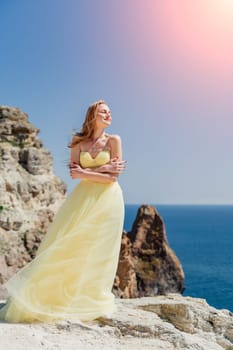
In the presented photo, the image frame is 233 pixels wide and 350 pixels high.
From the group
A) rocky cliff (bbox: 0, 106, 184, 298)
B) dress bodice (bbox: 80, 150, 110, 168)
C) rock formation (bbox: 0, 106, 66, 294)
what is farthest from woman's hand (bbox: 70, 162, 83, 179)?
rock formation (bbox: 0, 106, 66, 294)

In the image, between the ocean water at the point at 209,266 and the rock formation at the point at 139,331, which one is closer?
the rock formation at the point at 139,331

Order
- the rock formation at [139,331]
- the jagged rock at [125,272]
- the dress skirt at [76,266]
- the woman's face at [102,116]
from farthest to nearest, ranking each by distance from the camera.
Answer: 1. the jagged rock at [125,272]
2. the woman's face at [102,116]
3. the dress skirt at [76,266]
4. the rock formation at [139,331]

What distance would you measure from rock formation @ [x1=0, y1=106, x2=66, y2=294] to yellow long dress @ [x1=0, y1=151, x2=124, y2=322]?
21.1 meters

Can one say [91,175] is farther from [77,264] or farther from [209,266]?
[209,266]

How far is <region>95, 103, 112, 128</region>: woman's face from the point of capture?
7.32 metres

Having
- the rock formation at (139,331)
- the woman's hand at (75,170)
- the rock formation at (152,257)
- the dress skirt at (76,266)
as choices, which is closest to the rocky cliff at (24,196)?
the rock formation at (152,257)

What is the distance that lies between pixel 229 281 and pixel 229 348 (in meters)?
64.6

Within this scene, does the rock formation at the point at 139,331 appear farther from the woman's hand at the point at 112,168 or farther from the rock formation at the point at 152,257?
the rock formation at the point at 152,257

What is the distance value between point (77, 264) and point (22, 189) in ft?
82.0

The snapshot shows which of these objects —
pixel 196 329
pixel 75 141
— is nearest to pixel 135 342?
pixel 196 329

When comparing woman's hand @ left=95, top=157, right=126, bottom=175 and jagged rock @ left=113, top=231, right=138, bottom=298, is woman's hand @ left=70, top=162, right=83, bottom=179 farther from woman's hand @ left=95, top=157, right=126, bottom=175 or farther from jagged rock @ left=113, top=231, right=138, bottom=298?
jagged rock @ left=113, top=231, right=138, bottom=298

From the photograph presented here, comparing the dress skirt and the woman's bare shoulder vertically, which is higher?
the woman's bare shoulder

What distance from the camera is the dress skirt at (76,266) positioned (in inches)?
267

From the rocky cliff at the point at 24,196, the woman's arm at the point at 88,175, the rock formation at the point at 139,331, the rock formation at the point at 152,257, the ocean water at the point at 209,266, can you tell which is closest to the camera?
the rock formation at the point at 139,331
